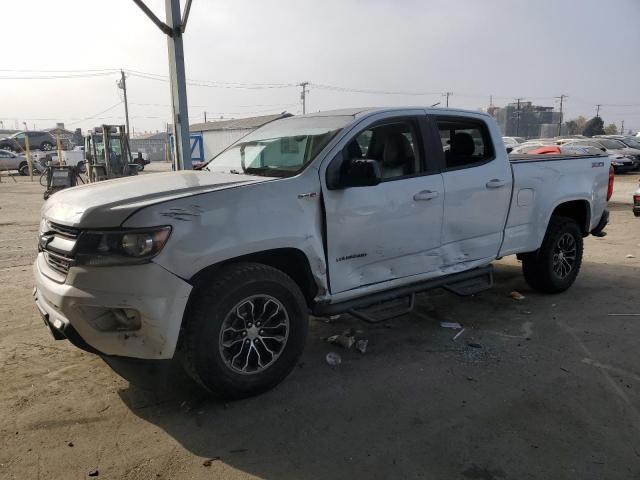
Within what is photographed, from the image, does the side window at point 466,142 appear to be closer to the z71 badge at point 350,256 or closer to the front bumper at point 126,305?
the z71 badge at point 350,256

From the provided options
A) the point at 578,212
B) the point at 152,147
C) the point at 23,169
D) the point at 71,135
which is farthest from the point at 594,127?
the point at 71,135

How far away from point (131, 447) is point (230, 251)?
1256 mm

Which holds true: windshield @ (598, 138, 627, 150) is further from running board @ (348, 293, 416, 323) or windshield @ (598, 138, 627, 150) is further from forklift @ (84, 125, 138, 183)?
running board @ (348, 293, 416, 323)

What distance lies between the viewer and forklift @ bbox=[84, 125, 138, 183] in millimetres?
18594

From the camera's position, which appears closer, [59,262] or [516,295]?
[59,262]

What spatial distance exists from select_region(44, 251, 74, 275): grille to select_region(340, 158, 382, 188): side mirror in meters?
1.84

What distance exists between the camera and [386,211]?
3891mm

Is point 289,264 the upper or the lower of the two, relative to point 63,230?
lower

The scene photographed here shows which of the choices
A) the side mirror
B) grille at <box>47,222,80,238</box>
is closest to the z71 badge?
the side mirror

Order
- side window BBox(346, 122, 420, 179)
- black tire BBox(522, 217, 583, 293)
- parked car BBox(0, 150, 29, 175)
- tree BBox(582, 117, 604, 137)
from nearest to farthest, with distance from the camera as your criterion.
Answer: side window BBox(346, 122, 420, 179), black tire BBox(522, 217, 583, 293), parked car BBox(0, 150, 29, 175), tree BBox(582, 117, 604, 137)

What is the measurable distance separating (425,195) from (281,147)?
1230mm

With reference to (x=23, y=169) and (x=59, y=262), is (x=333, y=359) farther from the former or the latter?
(x=23, y=169)

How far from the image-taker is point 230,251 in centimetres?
314

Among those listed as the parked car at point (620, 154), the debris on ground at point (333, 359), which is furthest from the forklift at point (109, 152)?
the parked car at point (620, 154)
